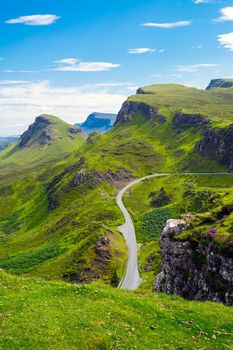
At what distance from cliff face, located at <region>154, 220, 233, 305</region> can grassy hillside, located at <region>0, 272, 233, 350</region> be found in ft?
66.7

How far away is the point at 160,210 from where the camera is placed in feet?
611

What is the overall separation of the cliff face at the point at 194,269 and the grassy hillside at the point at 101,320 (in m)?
20.3

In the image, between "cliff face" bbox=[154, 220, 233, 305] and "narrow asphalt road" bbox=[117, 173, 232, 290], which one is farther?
"narrow asphalt road" bbox=[117, 173, 232, 290]

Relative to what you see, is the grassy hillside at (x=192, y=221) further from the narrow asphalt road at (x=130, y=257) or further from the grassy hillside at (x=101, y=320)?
the grassy hillside at (x=101, y=320)

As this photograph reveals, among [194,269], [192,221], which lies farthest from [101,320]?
[192,221]

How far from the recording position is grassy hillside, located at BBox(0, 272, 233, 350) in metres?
27.4

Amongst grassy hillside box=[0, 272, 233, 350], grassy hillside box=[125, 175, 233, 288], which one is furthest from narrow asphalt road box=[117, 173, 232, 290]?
grassy hillside box=[0, 272, 233, 350]

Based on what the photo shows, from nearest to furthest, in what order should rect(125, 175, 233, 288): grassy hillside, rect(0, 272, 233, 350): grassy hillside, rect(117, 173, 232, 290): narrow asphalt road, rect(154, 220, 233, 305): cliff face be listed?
1. rect(0, 272, 233, 350): grassy hillside
2. rect(154, 220, 233, 305): cliff face
3. rect(125, 175, 233, 288): grassy hillside
4. rect(117, 173, 232, 290): narrow asphalt road

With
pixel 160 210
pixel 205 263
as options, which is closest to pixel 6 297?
pixel 205 263

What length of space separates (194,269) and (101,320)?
3836 cm

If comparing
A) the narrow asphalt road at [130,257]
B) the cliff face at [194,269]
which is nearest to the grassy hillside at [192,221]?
the cliff face at [194,269]

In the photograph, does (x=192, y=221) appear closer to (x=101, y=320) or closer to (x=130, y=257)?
(x=101, y=320)

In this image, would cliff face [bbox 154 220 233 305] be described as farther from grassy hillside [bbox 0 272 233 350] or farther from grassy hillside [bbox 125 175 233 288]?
grassy hillside [bbox 0 272 233 350]

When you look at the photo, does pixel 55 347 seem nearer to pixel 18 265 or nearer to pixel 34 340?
pixel 34 340
